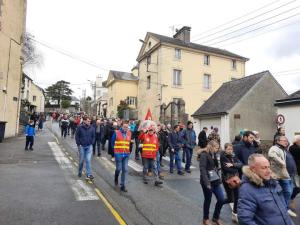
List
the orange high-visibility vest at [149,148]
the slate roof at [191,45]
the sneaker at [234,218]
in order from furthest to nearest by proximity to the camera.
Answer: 1. the slate roof at [191,45]
2. the orange high-visibility vest at [149,148]
3. the sneaker at [234,218]

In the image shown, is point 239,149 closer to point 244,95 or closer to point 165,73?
point 244,95

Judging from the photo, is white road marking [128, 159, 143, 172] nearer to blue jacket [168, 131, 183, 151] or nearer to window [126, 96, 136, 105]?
blue jacket [168, 131, 183, 151]

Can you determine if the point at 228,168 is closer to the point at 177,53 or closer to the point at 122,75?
the point at 177,53

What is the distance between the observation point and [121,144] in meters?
8.79

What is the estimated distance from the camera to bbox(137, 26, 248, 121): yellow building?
122 feet

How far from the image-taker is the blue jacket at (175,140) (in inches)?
475

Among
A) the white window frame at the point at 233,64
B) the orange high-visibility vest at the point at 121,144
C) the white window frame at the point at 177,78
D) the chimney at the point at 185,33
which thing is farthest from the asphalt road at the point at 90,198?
the white window frame at the point at 233,64

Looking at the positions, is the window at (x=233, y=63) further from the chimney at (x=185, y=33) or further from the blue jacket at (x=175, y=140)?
the blue jacket at (x=175, y=140)

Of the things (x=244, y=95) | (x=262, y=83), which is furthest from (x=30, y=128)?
(x=262, y=83)

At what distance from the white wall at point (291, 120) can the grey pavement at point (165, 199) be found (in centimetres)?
819

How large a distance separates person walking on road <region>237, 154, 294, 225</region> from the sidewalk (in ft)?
11.1

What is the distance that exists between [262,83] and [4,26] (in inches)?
778

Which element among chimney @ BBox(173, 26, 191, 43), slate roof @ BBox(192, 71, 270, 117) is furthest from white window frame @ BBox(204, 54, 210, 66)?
slate roof @ BBox(192, 71, 270, 117)

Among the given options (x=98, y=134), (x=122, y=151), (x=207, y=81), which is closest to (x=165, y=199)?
(x=122, y=151)
